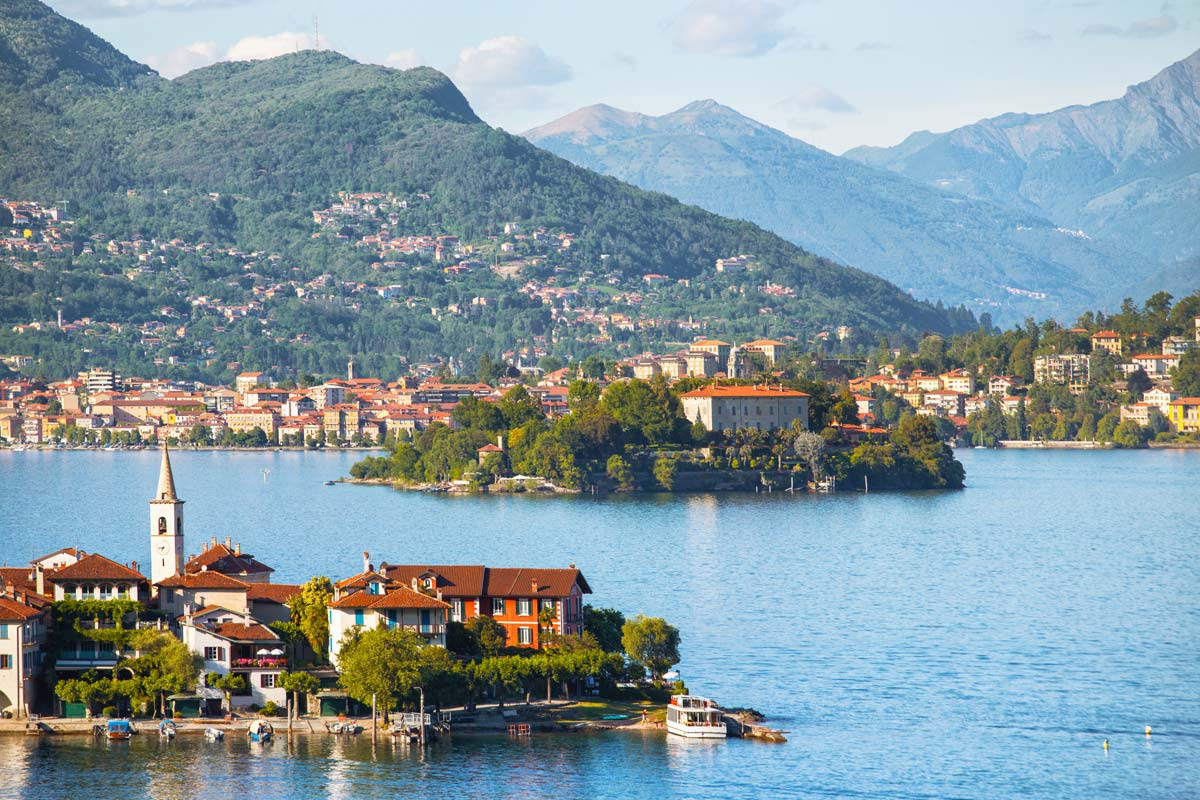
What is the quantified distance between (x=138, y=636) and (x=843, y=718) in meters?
11.1

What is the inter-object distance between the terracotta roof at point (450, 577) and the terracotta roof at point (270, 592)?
61.4 inches

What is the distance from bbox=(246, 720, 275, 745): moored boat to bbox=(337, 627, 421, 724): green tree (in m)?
1.38

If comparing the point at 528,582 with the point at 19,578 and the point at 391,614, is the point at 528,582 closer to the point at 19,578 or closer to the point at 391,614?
the point at 391,614

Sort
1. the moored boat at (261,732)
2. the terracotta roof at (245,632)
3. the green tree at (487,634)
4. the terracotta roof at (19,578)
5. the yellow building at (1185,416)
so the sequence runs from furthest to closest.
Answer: the yellow building at (1185,416), the terracotta roof at (19,578), the green tree at (487,634), the terracotta roof at (245,632), the moored boat at (261,732)

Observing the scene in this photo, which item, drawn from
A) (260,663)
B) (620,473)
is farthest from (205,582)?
(620,473)

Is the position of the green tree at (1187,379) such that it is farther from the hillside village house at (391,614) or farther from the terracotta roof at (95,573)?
the terracotta roof at (95,573)

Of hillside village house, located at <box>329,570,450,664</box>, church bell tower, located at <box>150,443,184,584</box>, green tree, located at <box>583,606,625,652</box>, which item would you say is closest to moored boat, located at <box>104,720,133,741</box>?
hillside village house, located at <box>329,570,450,664</box>

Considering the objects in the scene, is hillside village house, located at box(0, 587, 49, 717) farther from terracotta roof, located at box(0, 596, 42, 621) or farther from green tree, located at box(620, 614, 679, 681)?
green tree, located at box(620, 614, 679, 681)

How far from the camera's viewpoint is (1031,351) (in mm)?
148250

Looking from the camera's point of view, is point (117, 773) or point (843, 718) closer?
point (117, 773)

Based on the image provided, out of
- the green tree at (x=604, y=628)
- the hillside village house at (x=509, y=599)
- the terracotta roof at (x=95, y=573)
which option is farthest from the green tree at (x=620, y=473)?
the terracotta roof at (x=95, y=573)

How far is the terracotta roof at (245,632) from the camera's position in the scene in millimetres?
34906

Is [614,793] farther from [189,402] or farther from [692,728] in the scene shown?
[189,402]

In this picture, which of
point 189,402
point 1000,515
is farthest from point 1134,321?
point 1000,515
